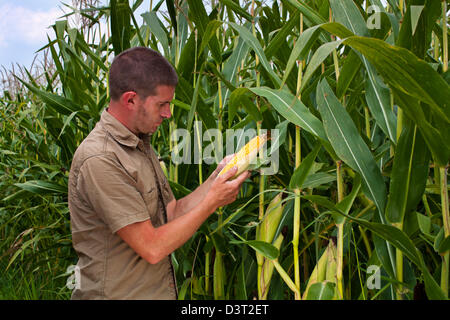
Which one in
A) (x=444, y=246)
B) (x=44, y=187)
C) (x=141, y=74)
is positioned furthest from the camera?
(x=44, y=187)

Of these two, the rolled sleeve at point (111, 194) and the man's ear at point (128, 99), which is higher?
the man's ear at point (128, 99)

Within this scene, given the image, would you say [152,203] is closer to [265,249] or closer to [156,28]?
[265,249]

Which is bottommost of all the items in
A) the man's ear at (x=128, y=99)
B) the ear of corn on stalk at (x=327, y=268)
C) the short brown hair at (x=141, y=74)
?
the ear of corn on stalk at (x=327, y=268)

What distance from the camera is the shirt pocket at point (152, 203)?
49.8 inches

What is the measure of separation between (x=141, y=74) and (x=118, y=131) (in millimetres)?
178

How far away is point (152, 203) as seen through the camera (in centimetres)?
129

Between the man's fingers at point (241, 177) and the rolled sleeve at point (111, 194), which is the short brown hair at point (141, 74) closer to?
the rolled sleeve at point (111, 194)

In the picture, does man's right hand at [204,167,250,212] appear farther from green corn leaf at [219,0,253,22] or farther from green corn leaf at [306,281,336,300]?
green corn leaf at [219,0,253,22]

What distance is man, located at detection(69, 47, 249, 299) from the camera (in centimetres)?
114

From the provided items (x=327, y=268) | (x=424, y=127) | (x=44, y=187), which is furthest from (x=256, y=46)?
(x=44, y=187)

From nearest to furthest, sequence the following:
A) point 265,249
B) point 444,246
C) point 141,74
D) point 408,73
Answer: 1. point 408,73
2. point 444,246
3. point 265,249
4. point 141,74

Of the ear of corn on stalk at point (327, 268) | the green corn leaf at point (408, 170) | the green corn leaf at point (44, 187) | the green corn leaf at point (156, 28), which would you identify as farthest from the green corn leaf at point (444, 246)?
the green corn leaf at point (44, 187)
